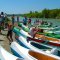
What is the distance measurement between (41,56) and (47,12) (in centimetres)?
10225

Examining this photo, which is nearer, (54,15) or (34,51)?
(34,51)

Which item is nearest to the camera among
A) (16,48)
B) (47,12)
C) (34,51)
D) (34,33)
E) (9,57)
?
(9,57)

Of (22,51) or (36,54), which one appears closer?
(36,54)

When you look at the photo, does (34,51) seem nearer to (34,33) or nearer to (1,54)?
(1,54)

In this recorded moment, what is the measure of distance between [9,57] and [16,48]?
253cm

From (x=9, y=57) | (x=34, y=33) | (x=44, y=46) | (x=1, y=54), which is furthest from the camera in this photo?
(x=34, y=33)

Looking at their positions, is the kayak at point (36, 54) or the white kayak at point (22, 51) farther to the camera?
the kayak at point (36, 54)

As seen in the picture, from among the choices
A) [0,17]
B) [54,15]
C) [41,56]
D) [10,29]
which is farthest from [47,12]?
[41,56]

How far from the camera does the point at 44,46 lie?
14.2 meters

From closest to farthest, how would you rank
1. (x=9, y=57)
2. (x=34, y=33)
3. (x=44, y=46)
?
(x=9, y=57) → (x=44, y=46) → (x=34, y=33)

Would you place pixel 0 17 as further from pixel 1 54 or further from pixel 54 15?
pixel 54 15

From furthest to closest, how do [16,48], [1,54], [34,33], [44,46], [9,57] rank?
[34,33]
[44,46]
[16,48]
[1,54]
[9,57]

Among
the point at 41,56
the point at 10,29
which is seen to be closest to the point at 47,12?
the point at 10,29

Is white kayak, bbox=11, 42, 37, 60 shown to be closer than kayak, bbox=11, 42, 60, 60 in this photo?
Yes
